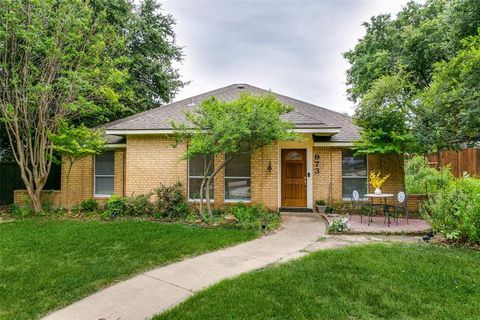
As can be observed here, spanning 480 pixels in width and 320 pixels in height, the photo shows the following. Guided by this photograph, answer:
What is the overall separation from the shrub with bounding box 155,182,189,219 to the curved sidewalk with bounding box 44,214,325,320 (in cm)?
335

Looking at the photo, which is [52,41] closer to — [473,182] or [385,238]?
[385,238]

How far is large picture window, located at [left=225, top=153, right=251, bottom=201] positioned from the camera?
10195mm

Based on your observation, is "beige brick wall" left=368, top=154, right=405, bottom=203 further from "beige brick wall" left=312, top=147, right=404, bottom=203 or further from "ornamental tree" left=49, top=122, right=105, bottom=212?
"ornamental tree" left=49, top=122, right=105, bottom=212

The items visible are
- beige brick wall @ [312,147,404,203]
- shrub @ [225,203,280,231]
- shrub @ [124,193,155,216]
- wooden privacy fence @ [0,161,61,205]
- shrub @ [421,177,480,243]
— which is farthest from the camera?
wooden privacy fence @ [0,161,61,205]

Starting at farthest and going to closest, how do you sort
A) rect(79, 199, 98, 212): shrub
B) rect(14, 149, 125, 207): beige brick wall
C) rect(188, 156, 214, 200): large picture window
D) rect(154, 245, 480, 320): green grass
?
rect(14, 149, 125, 207): beige brick wall, rect(79, 199, 98, 212): shrub, rect(188, 156, 214, 200): large picture window, rect(154, 245, 480, 320): green grass

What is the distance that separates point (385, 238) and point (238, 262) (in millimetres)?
3939

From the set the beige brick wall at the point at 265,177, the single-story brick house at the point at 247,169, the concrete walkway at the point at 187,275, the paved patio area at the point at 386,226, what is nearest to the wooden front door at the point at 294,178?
the single-story brick house at the point at 247,169

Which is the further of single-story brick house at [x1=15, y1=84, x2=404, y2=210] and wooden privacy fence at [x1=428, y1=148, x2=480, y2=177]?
wooden privacy fence at [x1=428, y1=148, x2=480, y2=177]

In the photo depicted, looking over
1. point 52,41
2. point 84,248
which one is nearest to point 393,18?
point 52,41

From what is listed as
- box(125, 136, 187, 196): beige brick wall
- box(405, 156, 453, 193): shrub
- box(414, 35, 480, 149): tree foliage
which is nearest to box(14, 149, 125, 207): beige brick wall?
box(125, 136, 187, 196): beige brick wall

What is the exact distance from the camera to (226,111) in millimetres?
7941

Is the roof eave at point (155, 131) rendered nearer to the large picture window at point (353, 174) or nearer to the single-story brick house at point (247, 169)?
the single-story brick house at point (247, 169)

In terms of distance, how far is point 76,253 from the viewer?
5.75 meters

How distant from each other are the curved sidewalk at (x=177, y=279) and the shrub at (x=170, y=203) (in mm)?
3354
